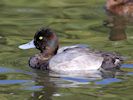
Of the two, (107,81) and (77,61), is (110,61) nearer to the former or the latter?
(77,61)

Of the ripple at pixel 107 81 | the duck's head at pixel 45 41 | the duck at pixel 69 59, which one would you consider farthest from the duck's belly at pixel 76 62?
the ripple at pixel 107 81

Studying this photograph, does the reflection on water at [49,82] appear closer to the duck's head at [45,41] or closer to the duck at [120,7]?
the duck's head at [45,41]

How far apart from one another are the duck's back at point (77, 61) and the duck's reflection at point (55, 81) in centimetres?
16

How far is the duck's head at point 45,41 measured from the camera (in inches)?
445

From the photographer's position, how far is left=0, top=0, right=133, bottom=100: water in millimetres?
9836

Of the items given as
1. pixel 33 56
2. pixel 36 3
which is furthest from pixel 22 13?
pixel 33 56

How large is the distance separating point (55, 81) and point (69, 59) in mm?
602

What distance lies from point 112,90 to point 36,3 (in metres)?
7.53

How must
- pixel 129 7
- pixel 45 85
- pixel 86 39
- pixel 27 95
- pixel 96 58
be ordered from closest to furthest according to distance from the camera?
pixel 27 95 → pixel 45 85 → pixel 96 58 → pixel 86 39 → pixel 129 7

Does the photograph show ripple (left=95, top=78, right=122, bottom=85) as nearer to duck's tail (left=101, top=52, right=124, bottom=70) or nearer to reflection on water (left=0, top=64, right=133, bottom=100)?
reflection on water (left=0, top=64, right=133, bottom=100)

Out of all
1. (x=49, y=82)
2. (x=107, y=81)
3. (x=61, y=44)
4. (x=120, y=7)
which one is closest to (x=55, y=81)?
(x=49, y=82)

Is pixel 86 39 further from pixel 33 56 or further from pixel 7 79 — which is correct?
pixel 7 79

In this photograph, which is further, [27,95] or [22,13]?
[22,13]

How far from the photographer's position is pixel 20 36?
13.6 meters
